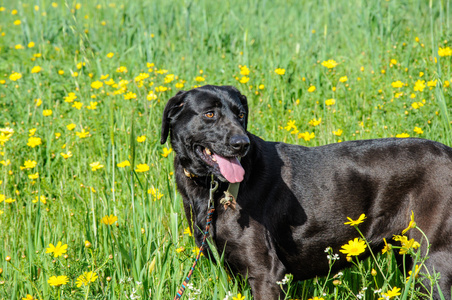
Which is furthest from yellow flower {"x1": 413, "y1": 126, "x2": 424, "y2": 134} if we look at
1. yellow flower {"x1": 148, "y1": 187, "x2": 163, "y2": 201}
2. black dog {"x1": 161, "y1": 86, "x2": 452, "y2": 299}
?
yellow flower {"x1": 148, "y1": 187, "x2": 163, "y2": 201}

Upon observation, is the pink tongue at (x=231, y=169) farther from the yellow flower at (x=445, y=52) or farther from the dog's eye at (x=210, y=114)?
the yellow flower at (x=445, y=52)

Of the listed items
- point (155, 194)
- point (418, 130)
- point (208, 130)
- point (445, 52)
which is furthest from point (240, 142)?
point (445, 52)

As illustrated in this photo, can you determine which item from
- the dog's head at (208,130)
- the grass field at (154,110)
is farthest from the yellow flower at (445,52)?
A: the dog's head at (208,130)

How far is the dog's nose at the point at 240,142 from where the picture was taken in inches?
110

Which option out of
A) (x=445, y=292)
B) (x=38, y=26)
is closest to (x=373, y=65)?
(x=445, y=292)

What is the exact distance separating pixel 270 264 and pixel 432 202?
106 cm

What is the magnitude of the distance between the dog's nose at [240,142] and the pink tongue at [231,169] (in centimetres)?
12

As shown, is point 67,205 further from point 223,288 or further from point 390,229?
point 390,229

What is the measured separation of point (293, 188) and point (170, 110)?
38.2 inches

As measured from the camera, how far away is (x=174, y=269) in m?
2.92

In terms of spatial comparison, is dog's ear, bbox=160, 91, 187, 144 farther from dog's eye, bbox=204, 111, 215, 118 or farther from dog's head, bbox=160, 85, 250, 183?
dog's eye, bbox=204, 111, 215, 118

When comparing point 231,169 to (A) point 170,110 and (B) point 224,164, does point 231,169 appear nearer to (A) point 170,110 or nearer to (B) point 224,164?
(B) point 224,164

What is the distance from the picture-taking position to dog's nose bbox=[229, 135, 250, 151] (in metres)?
2.80

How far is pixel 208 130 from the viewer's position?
3035mm
